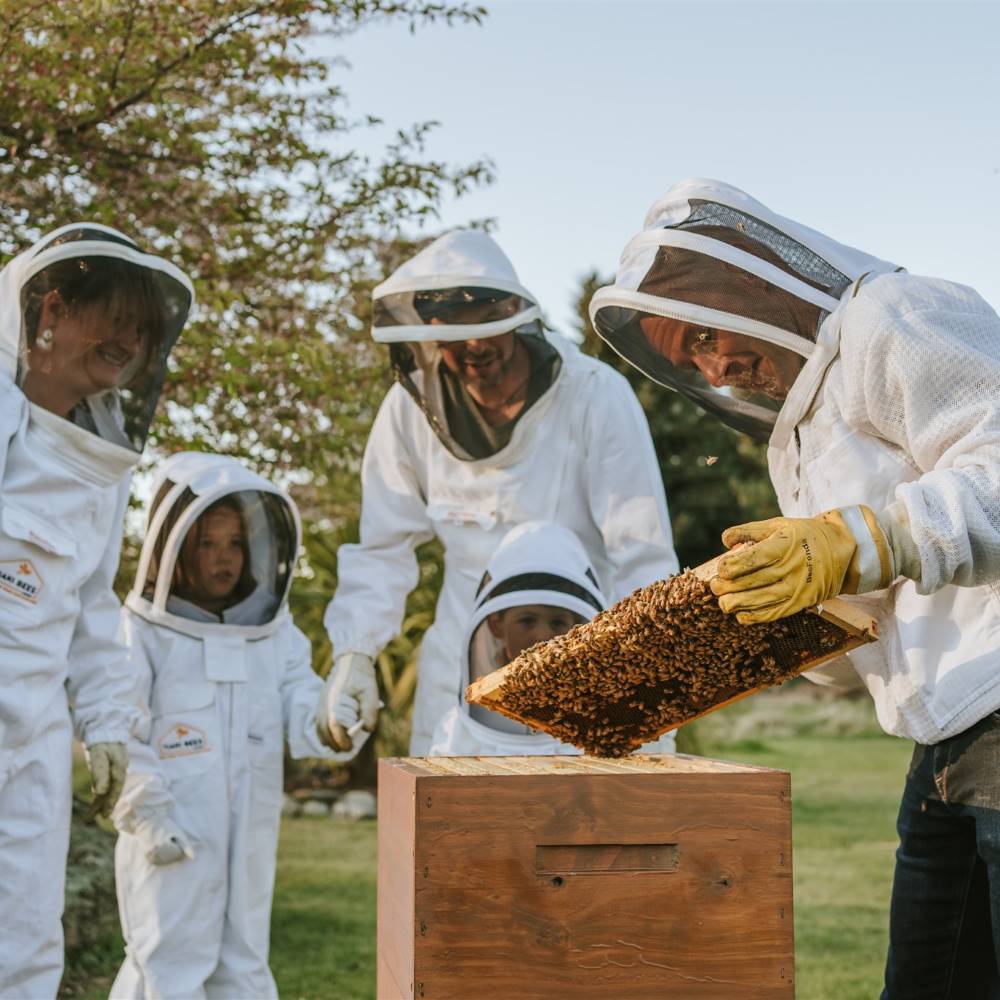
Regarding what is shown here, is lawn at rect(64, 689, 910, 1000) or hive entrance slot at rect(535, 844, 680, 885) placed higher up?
hive entrance slot at rect(535, 844, 680, 885)

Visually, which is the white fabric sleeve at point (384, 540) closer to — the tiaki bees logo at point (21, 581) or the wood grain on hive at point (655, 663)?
the tiaki bees logo at point (21, 581)

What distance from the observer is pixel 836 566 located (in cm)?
208

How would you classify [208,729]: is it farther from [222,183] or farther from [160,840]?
[222,183]

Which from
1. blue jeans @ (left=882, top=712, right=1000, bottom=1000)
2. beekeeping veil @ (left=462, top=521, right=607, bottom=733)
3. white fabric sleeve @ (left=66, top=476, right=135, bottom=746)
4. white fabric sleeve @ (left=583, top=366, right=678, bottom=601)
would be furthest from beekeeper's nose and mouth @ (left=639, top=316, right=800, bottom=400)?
white fabric sleeve @ (left=66, top=476, right=135, bottom=746)

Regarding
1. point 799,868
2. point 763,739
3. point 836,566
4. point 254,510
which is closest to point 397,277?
point 254,510

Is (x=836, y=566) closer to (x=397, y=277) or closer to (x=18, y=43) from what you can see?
(x=397, y=277)

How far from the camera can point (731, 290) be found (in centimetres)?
249


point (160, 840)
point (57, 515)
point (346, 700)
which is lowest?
point (160, 840)

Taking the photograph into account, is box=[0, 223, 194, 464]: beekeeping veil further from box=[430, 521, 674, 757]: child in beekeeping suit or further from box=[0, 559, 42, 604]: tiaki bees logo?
box=[430, 521, 674, 757]: child in beekeeping suit

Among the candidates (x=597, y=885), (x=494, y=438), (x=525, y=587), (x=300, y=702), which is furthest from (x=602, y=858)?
(x=300, y=702)

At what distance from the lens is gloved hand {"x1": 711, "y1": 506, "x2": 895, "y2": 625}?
206cm

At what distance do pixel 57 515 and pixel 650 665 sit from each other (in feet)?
7.10

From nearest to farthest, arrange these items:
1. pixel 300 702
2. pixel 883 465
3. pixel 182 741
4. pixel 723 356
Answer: pixel 883 465 → pixel 723 356 → pixel 182 741 → pixel 300 702

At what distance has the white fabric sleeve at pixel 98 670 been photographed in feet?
13.3
